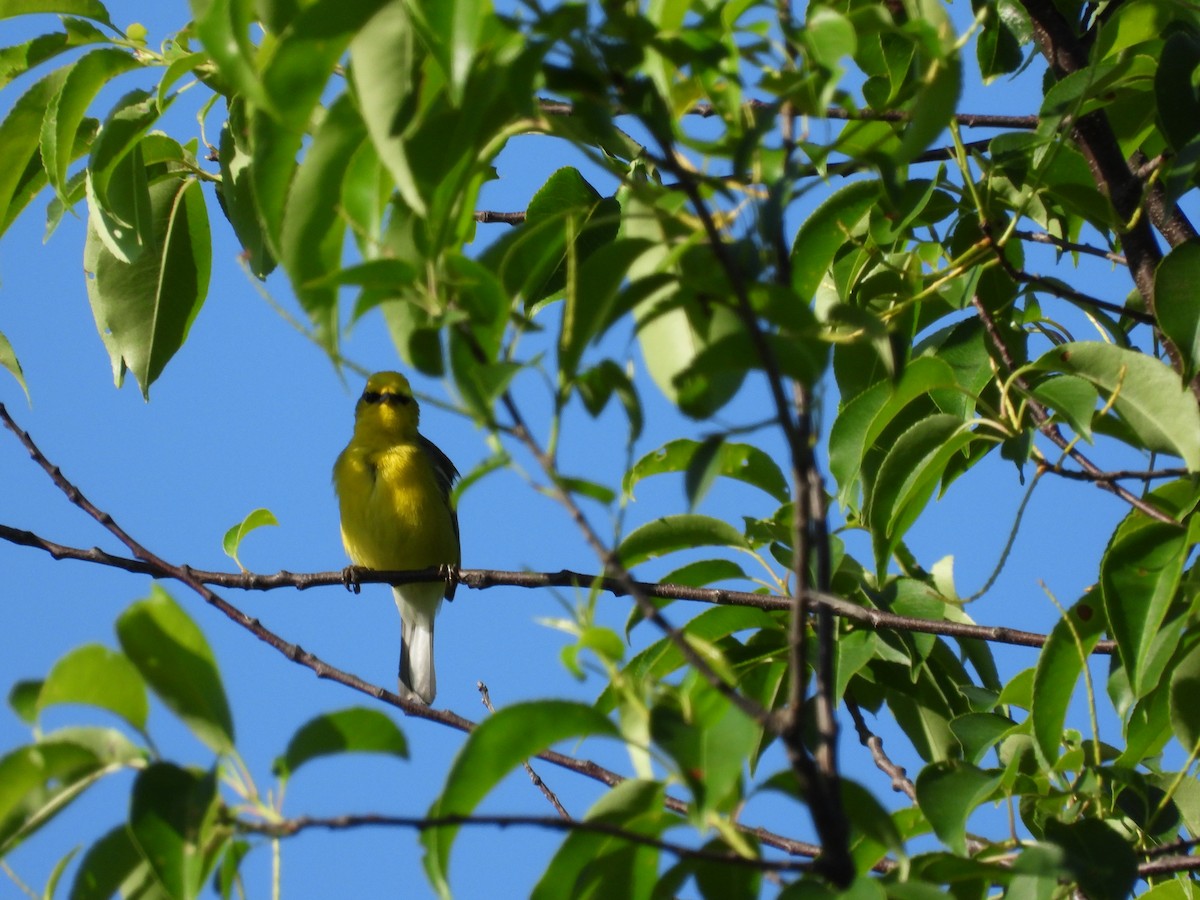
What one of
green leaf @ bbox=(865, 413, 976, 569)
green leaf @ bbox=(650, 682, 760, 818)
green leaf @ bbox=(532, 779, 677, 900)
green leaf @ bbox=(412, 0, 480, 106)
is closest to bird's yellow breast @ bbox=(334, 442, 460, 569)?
green leaf @ bbox=(865, 413, 976, 569)

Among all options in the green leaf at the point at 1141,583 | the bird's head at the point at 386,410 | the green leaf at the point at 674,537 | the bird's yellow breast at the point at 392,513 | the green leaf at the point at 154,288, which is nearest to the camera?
the green leaf at the point at 1141,583

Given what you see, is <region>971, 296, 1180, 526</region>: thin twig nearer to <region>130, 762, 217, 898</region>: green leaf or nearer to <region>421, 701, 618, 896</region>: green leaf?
<region>421, 701, 618, 896</region>: green leaf

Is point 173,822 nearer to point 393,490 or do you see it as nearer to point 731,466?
point 731,466

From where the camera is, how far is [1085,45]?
3.26 m

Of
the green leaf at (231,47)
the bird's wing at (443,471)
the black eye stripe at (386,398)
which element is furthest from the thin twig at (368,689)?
the black eye stripe at (386,398)

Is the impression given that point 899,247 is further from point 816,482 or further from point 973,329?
point 816,482

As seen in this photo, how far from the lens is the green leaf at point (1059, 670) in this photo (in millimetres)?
2459

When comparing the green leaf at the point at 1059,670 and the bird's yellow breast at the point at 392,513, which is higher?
the bird's yellow breast at the point at 392,513

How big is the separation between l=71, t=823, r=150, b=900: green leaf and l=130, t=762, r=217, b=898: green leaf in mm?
169

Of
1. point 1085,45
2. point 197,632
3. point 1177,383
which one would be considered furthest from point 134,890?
point 1085,45

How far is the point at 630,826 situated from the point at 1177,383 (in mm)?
1272

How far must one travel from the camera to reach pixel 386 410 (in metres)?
8.48

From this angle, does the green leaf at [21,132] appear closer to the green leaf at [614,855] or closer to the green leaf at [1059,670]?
the green leaf at [614,855]

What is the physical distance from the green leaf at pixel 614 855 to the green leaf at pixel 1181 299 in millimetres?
1342
